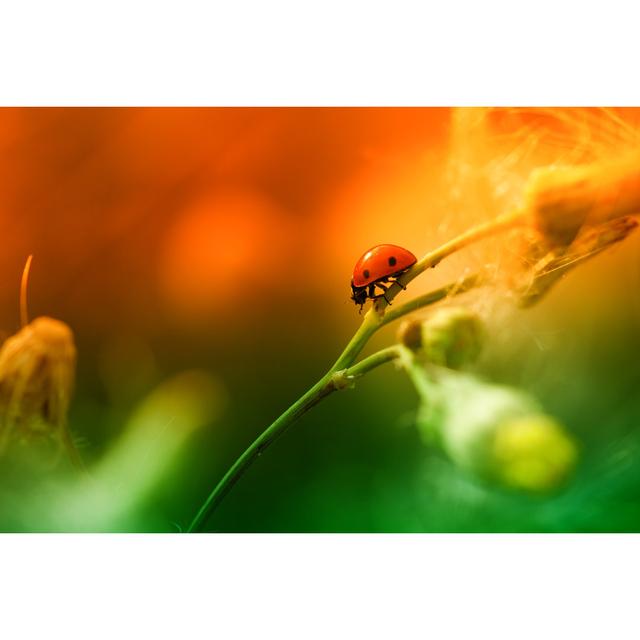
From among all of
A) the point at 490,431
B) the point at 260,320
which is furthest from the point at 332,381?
the point at 490,431

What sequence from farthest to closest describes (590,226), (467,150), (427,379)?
(467,150) < (590,226) < (427,379)

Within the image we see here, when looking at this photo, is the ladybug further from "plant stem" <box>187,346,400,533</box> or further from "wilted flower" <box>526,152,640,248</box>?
"wilted flower" <box>526,152,640,248</box>

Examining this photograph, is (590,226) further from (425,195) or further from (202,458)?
(202,458)

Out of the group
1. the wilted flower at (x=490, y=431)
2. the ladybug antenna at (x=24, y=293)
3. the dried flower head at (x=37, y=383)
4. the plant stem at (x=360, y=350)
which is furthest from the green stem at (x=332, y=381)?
the ladybug antenna at (x=24, y=293)

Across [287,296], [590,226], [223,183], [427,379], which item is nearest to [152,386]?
[287,296]

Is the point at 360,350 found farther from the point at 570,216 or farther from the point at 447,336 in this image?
the point at 570,216

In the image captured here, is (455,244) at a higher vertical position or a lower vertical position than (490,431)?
higher
